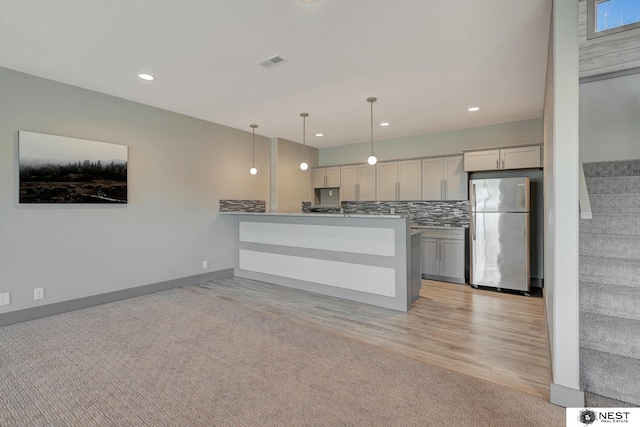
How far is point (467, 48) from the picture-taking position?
267 centimetres

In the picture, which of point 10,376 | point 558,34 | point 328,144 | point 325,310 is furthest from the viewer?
point 328,144

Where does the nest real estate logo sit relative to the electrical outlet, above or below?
below

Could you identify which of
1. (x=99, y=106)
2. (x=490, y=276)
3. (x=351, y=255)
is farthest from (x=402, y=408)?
(x=99, y=106)

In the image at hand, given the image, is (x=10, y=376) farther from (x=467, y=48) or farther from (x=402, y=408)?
(x=467, y=48)

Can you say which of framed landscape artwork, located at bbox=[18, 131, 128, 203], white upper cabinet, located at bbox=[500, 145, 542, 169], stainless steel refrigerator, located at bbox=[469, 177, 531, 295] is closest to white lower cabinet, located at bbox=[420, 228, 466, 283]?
stainless steel refrigerator, located at bbox=[469, 177, 531, 295]

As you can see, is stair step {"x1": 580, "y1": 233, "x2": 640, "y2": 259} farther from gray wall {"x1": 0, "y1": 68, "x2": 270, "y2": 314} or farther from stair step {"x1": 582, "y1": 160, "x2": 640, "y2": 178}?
gray wall {"x1": 0, "y1": 68, "x2": 270, "y2": 314}

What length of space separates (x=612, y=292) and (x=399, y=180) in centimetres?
392

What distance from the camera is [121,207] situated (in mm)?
3941

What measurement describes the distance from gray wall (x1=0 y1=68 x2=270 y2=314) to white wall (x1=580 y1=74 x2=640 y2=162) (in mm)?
4954

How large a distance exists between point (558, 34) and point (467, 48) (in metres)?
0.96

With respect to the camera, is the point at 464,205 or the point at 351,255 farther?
→ the point at 464,205

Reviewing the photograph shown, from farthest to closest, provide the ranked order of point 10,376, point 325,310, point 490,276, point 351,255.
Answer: point 490,276
point 351,255
point 325,310
point 10,376

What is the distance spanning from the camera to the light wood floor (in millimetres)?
2354

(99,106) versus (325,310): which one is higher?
(99,106)
